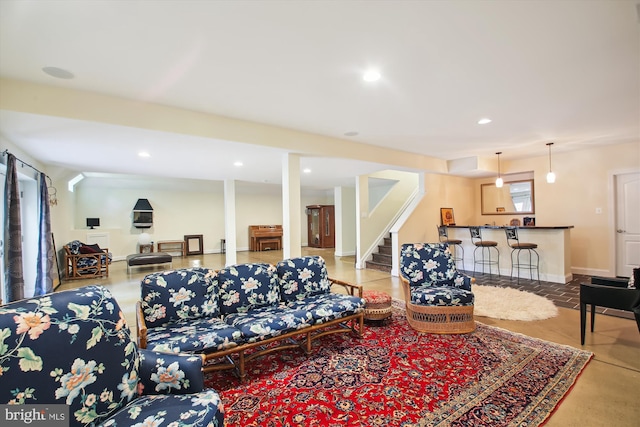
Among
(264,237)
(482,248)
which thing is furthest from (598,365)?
(264,237)

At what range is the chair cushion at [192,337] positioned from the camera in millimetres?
2031

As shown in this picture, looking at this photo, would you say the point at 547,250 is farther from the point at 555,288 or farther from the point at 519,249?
the point at 555,288

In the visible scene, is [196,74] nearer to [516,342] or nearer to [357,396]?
[357,396]

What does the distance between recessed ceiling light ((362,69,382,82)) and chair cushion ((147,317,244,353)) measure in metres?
2.45

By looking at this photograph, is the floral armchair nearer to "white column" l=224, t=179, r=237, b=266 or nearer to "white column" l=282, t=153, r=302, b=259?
"white column" l=224, t=179, r=237, b=266

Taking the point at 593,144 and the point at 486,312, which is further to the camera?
the point at 593,144

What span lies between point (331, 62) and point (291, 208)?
232cm

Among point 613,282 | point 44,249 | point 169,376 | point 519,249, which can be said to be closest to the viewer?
point 169,376

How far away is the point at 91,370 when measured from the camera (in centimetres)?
135

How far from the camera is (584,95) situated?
3.05 meters

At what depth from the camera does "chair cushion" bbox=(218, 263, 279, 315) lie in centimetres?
276

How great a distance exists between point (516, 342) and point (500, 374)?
2.49 ft

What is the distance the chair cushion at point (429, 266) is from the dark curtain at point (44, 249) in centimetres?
574

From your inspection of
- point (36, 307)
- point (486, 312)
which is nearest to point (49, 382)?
point (36, 307)
